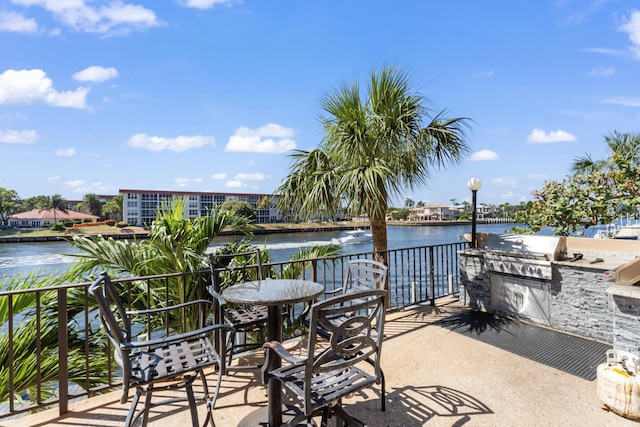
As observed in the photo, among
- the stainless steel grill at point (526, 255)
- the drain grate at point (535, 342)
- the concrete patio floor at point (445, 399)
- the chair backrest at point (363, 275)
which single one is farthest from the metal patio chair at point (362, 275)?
the stainless steel grill at point (526, 255)

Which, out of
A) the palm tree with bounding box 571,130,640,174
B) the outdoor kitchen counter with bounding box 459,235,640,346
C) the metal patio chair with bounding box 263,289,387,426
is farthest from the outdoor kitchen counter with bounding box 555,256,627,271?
the palm tree with bounding box 571,130,640,174

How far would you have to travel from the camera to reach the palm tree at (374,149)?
422 centimetres

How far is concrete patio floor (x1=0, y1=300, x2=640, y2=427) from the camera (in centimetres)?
201

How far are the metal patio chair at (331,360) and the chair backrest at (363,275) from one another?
0.79m

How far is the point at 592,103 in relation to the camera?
7195 millimetres

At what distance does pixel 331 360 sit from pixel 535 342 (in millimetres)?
2689

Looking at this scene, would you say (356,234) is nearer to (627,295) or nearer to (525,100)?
(525,100)

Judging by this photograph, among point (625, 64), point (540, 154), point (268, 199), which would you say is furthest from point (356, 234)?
point (268, 199)

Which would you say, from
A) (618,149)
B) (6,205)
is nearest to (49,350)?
(618,149)

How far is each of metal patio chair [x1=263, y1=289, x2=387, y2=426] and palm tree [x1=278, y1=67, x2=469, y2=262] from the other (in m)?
2.58

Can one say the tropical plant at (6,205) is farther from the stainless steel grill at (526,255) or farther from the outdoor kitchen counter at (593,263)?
the outdoor kitchen counter at (593,263)

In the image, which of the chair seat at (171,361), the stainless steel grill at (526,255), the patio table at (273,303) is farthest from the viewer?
the stainless steel grill at (526,255)

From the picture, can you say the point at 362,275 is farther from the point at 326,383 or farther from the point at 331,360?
the point at 326,383

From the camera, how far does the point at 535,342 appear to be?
3.29 metres
